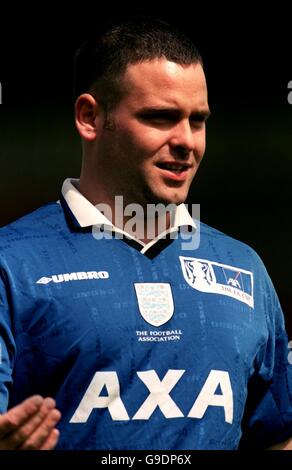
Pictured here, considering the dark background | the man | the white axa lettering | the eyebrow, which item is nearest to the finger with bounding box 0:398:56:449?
the man

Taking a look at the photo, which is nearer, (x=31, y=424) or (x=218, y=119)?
(x=31, y=424)

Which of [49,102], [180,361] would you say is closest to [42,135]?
[49,102]

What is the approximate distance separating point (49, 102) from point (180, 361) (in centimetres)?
190

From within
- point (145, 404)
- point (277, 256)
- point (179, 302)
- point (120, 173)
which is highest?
point (120, 173)

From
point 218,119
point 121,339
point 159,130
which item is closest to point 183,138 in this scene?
point 159,130

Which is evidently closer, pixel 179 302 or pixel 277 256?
pixel 179 302

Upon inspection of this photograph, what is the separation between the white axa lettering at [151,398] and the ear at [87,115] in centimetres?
54

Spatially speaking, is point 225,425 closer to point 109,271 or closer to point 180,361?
point 180,361

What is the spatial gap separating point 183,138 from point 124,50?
0.24 m

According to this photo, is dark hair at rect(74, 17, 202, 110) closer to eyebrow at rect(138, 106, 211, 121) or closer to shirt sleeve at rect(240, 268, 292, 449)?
eyebrow at rect(138, 106, 211, 121)

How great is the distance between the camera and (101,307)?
236cm

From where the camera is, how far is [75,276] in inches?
94.0

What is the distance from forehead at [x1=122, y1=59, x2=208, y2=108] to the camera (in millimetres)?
2420

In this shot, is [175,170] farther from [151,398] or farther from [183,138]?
[151,398]
